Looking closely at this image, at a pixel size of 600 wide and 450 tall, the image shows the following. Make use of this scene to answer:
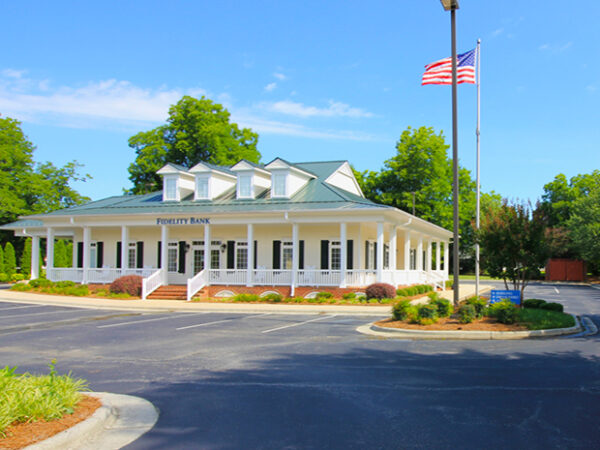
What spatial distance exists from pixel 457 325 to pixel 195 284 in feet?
53.1

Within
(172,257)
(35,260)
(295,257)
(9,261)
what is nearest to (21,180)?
(9,261)

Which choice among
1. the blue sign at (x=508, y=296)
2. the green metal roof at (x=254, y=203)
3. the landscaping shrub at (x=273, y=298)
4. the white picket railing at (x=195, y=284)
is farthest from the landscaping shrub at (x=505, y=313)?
the white picket railing at (x=195, y=284)

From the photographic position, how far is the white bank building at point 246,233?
89.4 ft

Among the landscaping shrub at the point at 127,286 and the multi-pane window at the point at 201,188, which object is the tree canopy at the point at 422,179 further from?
the landscaping shrub at the point at 127,286

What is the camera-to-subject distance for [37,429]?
19.8 ft

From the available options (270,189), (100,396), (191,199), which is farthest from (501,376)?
(191,199)

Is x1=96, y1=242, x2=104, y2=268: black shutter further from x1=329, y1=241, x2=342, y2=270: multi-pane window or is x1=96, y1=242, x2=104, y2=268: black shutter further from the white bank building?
x1=329, y1=241, x2=342, y2=270: multi-pane window

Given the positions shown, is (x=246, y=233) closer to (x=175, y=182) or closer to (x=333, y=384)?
(x=175, y=182)

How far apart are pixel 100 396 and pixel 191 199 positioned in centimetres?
2572

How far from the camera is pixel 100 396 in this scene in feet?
25.6

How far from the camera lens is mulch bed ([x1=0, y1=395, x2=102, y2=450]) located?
220 inches

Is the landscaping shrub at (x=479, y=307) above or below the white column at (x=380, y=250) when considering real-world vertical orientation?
below

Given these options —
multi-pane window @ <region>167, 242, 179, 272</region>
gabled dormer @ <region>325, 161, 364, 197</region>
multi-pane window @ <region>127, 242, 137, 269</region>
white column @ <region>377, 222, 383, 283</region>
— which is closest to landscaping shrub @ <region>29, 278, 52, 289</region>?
multi-pane window @ <region>127, 242, 137, 269</region>

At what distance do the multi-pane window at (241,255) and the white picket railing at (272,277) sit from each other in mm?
2438
